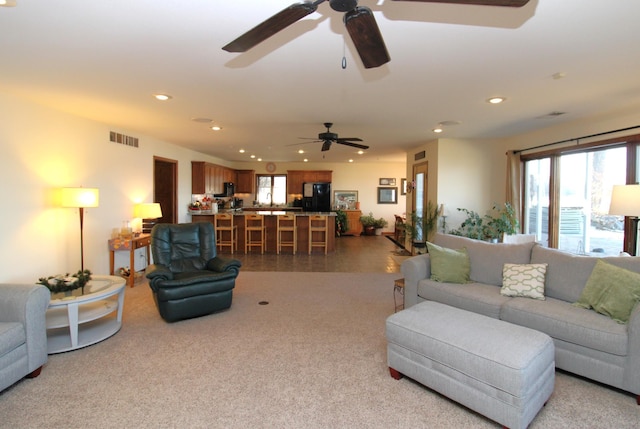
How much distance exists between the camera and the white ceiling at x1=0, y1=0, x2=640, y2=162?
193 cm

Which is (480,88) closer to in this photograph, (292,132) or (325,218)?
(292,132)

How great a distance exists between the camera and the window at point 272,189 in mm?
11242

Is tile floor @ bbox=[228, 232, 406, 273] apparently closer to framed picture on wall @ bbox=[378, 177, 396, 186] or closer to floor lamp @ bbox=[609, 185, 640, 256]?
framed picture on wall @ bbox=[378, 177, 396, 186]

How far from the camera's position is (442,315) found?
2426 mm

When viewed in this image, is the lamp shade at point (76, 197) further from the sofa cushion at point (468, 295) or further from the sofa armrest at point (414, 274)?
the sofa cushion at point (468, 295)

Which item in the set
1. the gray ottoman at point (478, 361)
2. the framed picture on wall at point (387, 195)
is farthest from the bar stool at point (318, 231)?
the gray ottoman at point (478, 361)

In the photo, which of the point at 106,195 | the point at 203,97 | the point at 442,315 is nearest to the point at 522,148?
the point at 442,315

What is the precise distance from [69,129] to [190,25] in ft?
10.8

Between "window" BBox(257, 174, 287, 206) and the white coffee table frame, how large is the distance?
7.95 metres

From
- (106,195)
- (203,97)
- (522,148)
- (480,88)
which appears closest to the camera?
(480,88)

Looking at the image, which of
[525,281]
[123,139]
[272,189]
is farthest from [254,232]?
[525,281]

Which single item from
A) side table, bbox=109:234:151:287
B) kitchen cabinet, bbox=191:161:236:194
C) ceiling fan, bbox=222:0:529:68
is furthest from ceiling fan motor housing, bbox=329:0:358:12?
kitchen cabinet, bbox=191:161:236:194

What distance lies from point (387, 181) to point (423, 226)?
455 centimetres

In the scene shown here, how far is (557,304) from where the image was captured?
2662 mm
